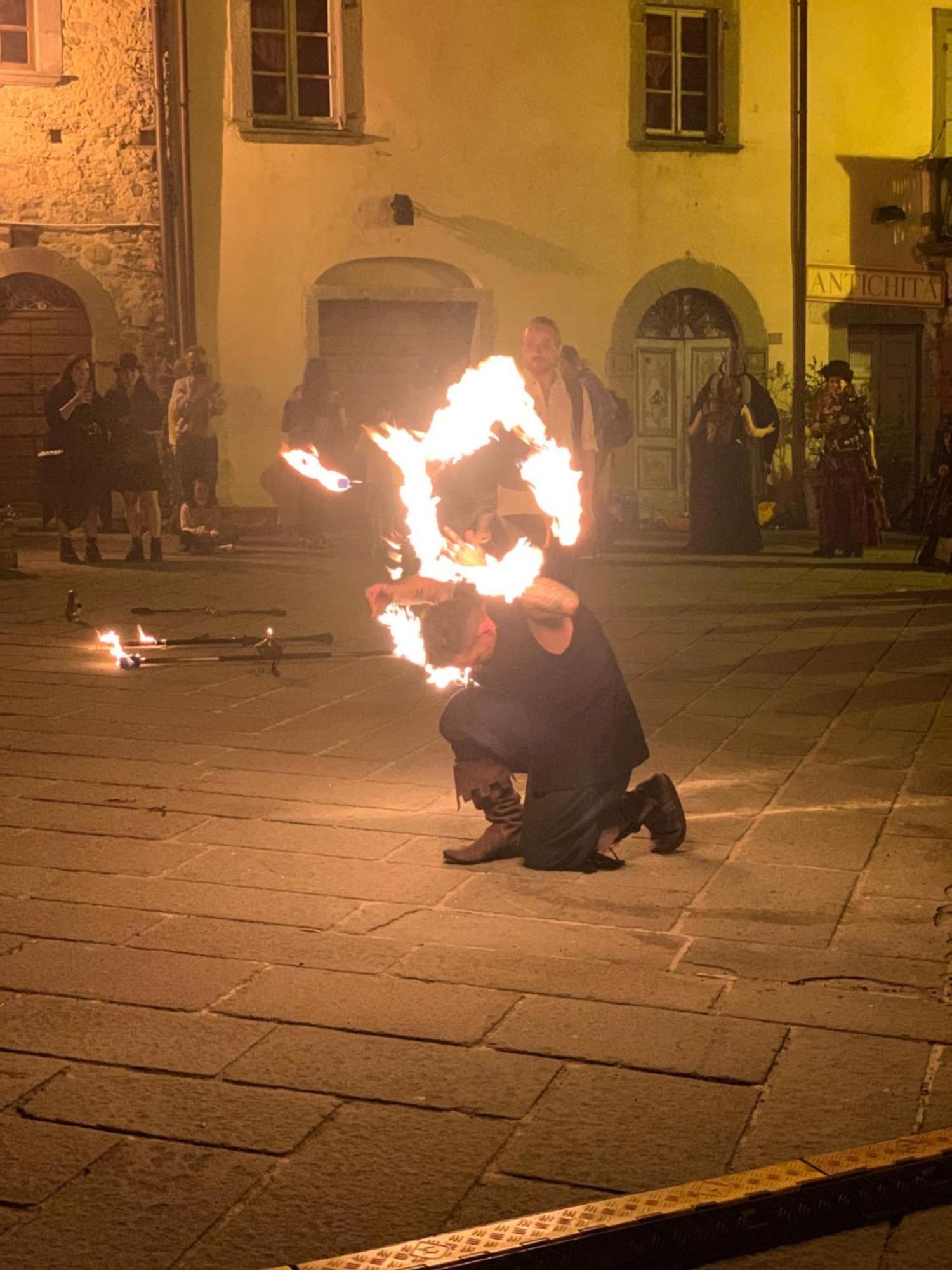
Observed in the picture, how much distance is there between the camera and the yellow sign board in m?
20.5

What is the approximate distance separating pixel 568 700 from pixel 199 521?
11216 mm

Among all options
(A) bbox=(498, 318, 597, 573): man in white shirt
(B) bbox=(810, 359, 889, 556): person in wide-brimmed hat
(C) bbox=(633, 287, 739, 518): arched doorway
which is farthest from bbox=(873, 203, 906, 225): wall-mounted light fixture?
(A) bbox=(498, 318, 597, 573): man in white shirt

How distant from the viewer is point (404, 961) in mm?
4539

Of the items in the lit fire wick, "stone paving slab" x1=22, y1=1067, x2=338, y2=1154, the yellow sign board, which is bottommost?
"stone paving slab" x1=22, y1=1067, x2=338, y2=1154

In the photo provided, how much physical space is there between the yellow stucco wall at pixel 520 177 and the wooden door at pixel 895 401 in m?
0.89

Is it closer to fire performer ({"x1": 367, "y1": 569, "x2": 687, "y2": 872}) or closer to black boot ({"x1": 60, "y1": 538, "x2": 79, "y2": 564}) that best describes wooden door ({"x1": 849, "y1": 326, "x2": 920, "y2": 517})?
black boot ({"x1": 60, "y1": 538, "x2": 79, "y2": 564})

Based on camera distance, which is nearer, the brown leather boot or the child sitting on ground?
the brown leather boot

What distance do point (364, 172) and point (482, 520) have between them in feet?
47.3

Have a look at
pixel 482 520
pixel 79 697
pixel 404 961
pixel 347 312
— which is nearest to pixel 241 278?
pixel 347 312

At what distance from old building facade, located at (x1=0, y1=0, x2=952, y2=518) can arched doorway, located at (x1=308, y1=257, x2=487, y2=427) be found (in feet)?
0.09

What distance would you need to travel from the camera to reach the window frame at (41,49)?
18.4 m

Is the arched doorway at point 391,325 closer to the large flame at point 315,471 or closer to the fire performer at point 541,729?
the large flame at point 315,471

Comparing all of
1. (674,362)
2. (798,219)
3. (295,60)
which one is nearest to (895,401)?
(798,219)

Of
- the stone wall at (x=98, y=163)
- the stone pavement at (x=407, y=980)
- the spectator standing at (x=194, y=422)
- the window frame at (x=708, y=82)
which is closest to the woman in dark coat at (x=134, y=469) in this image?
the spectator standing at (x=194, y=422)
